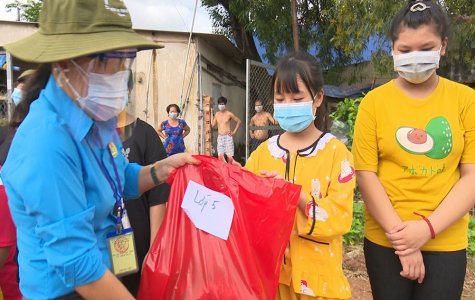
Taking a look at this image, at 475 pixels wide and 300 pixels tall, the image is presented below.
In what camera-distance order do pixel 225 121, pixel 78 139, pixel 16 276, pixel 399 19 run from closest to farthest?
1. pixel 78 139
2. pixel 399 19
3. pixel 16 276
4. pixel 225 121

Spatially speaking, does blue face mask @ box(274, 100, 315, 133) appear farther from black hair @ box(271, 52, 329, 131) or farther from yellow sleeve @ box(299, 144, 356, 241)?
yellow sleeve @ box(299, 144, 356, 241)

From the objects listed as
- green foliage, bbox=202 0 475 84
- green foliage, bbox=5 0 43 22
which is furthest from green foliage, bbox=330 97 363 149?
green foliage, bbox=5 0 43 22

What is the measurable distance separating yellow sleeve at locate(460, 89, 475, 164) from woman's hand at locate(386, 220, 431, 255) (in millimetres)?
302

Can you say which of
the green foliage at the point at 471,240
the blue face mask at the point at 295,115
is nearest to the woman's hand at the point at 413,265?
the blue face mask at the point at 295,115

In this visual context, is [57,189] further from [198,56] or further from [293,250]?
[198,56]

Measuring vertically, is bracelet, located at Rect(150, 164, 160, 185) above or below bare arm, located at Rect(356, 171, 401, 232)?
above

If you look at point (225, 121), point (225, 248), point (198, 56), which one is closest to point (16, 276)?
point (225, 248)

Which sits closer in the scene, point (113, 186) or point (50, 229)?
point (50, 229)

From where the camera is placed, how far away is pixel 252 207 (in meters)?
1.52

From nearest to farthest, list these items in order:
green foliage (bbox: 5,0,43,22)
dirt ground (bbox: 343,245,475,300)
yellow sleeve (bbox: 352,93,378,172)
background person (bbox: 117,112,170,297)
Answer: yellow sleeve (bbox: 352,93,378,172) < background person (bbox: 117,112,170,297) < dirt ground (bbox: 343,245,475,300) < green foliage (bbox: 5,0,43,22)

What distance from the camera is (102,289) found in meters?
1.04

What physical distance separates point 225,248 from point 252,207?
6.9 inches

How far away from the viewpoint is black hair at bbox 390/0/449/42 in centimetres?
155

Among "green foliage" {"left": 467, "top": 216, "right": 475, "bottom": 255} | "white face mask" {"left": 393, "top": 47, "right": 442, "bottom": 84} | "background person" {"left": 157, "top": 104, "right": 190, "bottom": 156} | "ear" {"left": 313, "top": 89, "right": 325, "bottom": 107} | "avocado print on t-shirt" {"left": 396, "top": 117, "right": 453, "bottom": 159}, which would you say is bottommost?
"green foliage" {"left": 467, "top": 216, "right": 475, "bottom": 255}
